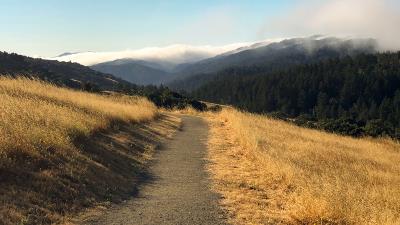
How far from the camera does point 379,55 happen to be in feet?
593

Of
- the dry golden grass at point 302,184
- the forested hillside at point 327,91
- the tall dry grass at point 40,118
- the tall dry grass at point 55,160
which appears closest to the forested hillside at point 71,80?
the tall dry grass at point 40,118

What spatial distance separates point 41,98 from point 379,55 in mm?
182705

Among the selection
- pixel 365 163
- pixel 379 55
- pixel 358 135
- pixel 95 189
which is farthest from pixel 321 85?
pixel 95 189

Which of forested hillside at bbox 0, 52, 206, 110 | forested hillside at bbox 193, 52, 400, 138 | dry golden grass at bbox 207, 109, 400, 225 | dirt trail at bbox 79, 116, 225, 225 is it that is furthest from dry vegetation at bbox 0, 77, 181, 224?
forested hillside at bbox 193, 52, 400, 138

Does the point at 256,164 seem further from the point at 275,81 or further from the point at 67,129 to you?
the point at 275,81

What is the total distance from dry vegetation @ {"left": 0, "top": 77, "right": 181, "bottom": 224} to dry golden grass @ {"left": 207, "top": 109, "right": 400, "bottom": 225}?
2.38 metres

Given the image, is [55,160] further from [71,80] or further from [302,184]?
[71,80]

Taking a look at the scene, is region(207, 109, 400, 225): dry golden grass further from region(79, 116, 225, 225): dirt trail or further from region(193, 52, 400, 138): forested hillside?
region(193, 52, 400, 138): forested hillside

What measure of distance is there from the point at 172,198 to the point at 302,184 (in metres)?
2.99

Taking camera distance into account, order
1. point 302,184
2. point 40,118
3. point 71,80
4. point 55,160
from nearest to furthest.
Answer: point 55,160 < point 302,184 < point 40,118 < point 71,80

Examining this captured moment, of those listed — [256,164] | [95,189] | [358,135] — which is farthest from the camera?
[358,135]

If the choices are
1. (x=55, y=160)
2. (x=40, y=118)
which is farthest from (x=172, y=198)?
(x=40, y=118)

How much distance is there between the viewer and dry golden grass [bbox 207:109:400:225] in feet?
25.7

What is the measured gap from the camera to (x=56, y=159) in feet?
31.0
